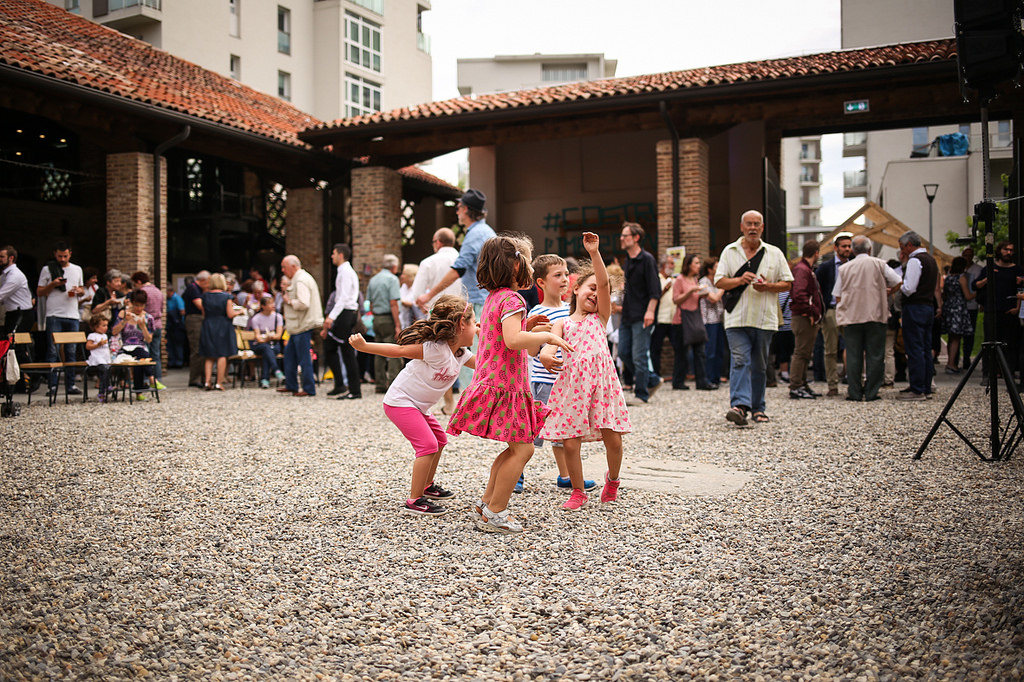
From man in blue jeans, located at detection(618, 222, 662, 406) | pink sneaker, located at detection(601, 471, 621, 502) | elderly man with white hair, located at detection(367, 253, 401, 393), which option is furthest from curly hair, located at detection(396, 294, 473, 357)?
elderly man with white hair, located at detection(367, 253, 401, 393)

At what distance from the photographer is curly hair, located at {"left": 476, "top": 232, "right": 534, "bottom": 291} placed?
370 centimetres

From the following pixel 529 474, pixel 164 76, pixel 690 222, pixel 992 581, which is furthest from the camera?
pixel 164 76

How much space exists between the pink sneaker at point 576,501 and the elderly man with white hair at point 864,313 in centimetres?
558

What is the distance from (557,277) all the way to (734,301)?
10.4ft

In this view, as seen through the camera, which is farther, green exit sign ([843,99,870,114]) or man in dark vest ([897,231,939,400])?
green exit sign ([843,99,870,114])

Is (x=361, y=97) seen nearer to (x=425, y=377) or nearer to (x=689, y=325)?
(x=689, y=325)

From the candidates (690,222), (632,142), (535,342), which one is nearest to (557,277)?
(535,342)

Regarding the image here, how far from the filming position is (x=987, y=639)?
2.39 meters

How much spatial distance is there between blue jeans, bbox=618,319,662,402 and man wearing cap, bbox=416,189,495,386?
1820mm

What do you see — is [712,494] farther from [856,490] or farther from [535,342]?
[535,342]

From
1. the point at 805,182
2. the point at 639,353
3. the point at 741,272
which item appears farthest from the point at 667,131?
the point at 805,182

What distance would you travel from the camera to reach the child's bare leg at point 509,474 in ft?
11.8

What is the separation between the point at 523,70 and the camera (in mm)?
59469

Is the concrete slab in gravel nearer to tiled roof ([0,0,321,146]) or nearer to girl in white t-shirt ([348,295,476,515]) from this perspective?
girl in white t-shirt ([348,295,476,515])
